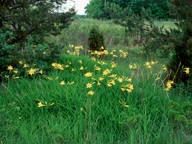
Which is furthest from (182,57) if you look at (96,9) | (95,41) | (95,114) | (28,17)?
(96,9)

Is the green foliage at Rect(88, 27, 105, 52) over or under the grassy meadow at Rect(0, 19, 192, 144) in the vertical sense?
under

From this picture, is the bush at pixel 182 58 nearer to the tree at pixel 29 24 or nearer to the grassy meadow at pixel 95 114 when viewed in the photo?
the grassy meadow at pixel 95 114

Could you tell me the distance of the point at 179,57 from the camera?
17.1ft

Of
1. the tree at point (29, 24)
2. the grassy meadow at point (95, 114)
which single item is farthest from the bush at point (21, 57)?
the grassy meadow at point (95, 114)

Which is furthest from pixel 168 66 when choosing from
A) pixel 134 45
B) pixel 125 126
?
pixel 134 45

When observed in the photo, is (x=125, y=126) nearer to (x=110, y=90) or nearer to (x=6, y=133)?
(x=110, y=90)

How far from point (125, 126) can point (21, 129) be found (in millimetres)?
1069

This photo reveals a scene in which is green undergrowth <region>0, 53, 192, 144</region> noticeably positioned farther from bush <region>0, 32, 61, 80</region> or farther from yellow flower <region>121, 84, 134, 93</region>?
bush <region>0, 32, 61, 80</region>

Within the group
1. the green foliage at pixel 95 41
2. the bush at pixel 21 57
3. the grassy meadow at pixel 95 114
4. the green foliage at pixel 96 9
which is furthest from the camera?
the green foliage at pixel 96 9

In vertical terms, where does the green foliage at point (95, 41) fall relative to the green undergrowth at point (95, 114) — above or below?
below

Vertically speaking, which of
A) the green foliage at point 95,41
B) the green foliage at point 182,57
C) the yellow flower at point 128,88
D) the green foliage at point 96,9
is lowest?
the green foliage at point 96,9

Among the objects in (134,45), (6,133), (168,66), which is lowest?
(134,45)

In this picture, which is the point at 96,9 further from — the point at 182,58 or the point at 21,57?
the point at 182,58

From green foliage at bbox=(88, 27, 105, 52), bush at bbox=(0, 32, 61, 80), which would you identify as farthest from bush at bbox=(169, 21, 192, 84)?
green foliage at bbox=(88, 27, 105, 52)
